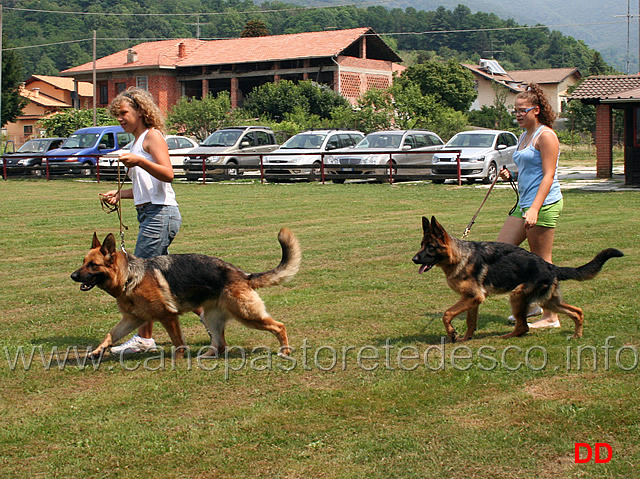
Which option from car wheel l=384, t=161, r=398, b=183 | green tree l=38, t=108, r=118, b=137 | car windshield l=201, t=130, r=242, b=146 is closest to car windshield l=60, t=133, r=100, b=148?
car windshield l=201, t=130, r=242, b=146

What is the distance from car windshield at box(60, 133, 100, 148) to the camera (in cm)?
3192

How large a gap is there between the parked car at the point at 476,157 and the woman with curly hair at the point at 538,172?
17484 mm

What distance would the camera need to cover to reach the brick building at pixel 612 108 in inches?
942

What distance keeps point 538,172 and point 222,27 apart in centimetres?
12926

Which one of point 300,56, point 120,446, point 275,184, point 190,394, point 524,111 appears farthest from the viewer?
point 300,56

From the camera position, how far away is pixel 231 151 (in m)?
28.7

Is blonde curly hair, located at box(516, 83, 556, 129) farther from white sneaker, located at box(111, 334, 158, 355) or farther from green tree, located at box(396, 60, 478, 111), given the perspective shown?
green tree, located at box(396, 60, 478, 111)

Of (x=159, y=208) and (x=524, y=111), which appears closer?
(x=159, y=208)

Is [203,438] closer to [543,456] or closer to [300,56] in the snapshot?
[543,456]

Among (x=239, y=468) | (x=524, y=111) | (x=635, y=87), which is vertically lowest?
(x=239, y=468)

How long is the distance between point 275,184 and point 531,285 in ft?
65.2

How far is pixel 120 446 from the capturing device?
4285mm

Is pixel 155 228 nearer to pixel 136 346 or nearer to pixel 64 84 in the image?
pixel 136 346

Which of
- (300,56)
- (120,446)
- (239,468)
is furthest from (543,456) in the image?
(300,56)
